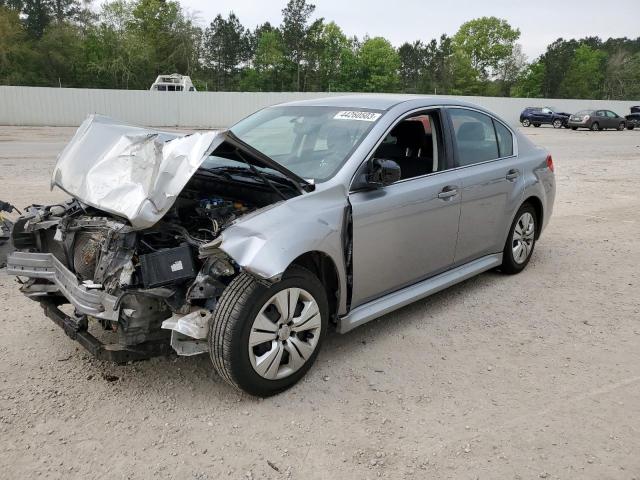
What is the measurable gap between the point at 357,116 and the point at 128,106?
2884 centimetres

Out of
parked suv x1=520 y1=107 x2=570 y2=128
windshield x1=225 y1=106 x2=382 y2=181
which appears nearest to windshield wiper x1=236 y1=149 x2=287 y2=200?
windshield x1=225 y1=106 x2=382 y2=181

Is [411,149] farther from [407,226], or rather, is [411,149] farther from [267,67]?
[267,67]

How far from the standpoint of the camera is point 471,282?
537cm

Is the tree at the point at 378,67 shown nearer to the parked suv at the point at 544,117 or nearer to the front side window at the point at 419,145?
the parked suv at the point at 544,117

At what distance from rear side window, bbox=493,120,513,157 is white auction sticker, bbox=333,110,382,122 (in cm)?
166

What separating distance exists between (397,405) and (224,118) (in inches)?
1191

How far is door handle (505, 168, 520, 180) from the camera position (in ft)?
16.5

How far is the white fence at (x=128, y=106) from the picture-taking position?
28.6m

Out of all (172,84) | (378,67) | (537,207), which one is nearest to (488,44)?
(378,67)

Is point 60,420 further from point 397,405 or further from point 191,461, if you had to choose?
point 397,405

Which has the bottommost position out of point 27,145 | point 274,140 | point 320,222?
point 27,145

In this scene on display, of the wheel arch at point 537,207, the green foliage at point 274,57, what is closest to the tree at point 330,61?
the green foliage at point 274,57

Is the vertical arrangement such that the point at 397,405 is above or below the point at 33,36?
below

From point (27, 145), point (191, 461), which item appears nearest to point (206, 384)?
point (191, 461)
